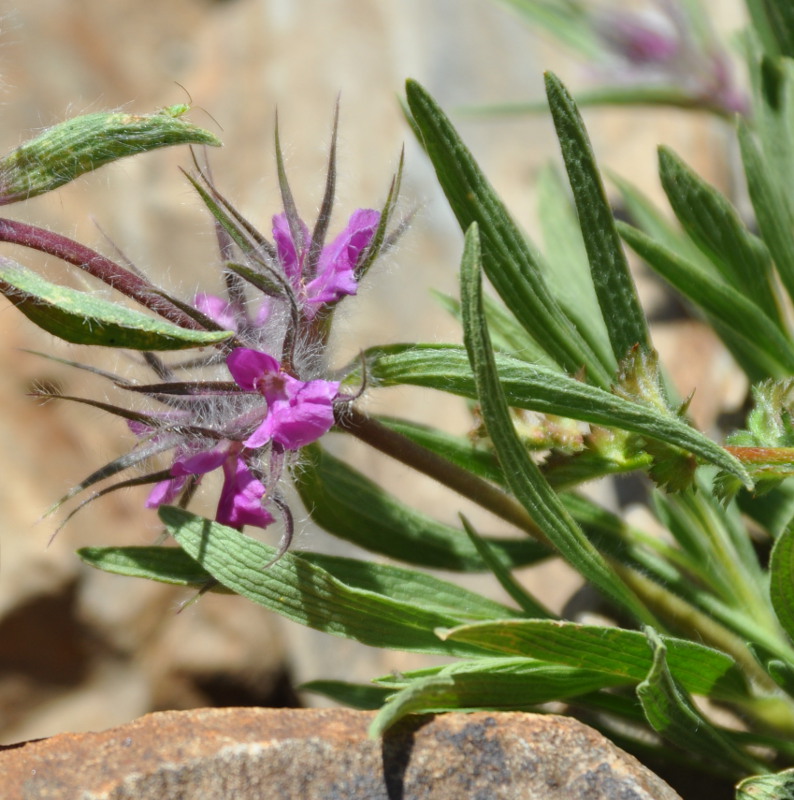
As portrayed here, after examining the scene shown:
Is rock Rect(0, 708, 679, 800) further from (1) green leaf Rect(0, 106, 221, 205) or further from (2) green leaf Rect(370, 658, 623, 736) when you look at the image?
(1) green leaf Rect(0, 106, 221, 205)

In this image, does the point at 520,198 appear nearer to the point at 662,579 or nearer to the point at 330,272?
the point at 662,579

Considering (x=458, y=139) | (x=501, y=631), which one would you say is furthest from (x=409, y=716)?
(x=458, y=139)


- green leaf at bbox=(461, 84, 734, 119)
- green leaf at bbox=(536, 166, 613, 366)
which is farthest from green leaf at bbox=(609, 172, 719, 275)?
green leaf at bbox=(461, 84, 734, 119)

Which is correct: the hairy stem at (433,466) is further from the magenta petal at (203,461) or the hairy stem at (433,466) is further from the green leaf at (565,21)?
the green leaf at (565,21)

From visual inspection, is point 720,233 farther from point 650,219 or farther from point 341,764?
point 341,764

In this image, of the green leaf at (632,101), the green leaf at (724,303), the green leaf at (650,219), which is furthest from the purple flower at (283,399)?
the green leaf at (632,101)
